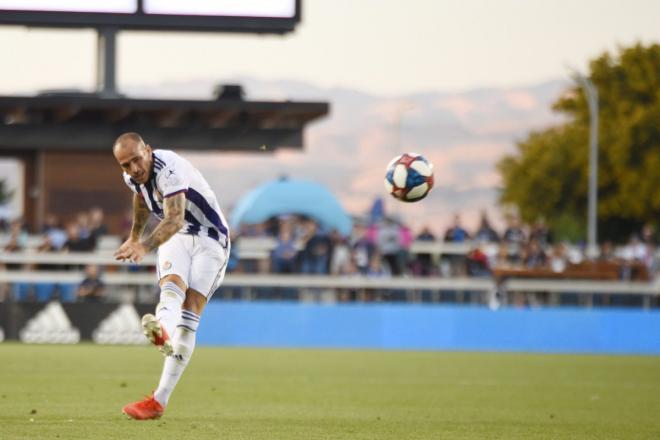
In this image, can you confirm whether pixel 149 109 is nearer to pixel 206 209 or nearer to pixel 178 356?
pixel 206 209

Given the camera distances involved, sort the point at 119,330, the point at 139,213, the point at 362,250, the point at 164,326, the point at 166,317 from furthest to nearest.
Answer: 1. the point at 362,250
2. the point at 119,330
3. the point at 139,213
4. the point at 166,317
5. the point at 164,326

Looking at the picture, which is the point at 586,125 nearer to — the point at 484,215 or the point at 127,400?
the point at 484,215

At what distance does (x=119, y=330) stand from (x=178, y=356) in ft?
50.4

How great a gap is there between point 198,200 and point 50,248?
16.6 meters

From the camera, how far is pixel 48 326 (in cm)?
2662

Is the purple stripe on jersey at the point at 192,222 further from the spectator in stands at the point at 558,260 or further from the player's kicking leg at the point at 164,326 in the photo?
the spectator in stands at the point at 558,260

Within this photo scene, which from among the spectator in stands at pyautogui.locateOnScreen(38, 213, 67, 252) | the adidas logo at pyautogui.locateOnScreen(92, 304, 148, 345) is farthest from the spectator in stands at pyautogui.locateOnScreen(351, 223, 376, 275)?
the spectator in stands at pyautogui.locateOnScreen(38, 213, 67, 252)

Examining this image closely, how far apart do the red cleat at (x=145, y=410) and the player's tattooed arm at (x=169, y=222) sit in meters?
1.27

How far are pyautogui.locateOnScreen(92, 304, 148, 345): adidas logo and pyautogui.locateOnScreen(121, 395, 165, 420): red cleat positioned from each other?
15.2m

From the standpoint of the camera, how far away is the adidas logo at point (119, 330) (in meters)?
26.8

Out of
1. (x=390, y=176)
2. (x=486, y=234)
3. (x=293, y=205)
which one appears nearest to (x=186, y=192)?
(x=390, y=176)

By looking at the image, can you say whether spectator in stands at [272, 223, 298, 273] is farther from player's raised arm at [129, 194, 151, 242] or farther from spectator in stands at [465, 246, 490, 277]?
player's raised arm at [129, 194, 151, 242]

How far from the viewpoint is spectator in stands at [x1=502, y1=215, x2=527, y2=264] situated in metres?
30.5

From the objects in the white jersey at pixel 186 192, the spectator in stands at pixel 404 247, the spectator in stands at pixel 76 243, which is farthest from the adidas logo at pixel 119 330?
the white jersey at pixel 186 192
